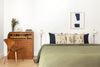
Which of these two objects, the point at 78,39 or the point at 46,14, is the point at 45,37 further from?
the point at 78,39

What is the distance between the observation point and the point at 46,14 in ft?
15.2

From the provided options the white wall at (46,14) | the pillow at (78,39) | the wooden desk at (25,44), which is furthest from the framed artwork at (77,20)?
the wooden desk at (25,44)

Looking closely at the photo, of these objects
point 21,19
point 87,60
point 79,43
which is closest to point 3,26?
point 21,19

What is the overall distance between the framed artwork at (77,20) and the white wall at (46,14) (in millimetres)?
109

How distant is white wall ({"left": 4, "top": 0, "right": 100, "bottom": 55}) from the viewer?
15.0ft

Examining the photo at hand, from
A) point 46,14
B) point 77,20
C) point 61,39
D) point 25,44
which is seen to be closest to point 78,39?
point 61,39

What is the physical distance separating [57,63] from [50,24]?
9.05 ft

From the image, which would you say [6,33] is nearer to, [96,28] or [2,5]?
[2,5]

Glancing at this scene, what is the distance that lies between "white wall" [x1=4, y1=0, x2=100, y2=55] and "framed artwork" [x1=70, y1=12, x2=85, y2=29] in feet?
0.36

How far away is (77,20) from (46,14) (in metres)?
1.14

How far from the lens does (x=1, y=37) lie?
443cm

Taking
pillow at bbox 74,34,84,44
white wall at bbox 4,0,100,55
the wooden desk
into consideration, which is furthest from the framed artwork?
the wooden desk

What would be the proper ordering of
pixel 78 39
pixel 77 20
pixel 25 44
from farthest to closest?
pixel 77 20, pixel 25 44, pixel 78 39

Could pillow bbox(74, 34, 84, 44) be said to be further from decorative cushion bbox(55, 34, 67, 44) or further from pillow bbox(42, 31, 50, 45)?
pillow bbox(42, 31, 50, 45)
